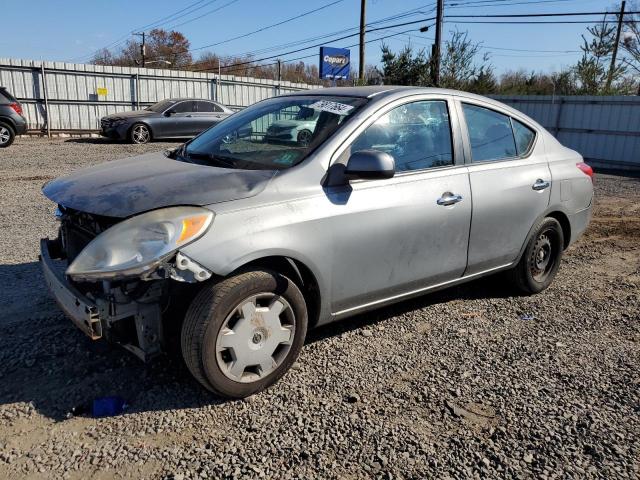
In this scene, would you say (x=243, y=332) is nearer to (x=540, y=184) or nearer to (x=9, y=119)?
(x=540, y=184)

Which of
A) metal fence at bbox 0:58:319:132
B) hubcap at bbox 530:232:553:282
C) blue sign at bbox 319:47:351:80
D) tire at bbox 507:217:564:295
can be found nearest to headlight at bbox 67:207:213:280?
tire at bbox 507:217:564:295

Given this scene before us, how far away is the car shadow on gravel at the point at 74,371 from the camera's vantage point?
3.02m

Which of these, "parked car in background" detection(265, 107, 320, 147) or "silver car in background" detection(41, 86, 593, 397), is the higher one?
"parked car in background" detection(265, 107, 320, 147)

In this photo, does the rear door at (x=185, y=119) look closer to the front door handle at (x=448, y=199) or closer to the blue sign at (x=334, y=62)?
the blue sign at (x=334, y=62)

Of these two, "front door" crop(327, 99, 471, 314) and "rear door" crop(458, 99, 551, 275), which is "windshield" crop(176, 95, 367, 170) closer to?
"front door" crop(327, 99, 471, 314)

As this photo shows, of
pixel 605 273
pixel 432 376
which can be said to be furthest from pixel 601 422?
pixel 605 273

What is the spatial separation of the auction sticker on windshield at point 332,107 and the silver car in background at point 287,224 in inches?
0.7

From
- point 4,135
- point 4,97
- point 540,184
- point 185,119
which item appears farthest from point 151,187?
point 185,119

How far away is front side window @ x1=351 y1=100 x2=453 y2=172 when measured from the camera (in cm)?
355

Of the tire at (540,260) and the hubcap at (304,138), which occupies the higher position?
the hubcap at (304,138)

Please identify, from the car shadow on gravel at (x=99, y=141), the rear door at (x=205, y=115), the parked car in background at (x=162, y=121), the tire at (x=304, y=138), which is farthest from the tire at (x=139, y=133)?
the tire at (x=304, y=138)

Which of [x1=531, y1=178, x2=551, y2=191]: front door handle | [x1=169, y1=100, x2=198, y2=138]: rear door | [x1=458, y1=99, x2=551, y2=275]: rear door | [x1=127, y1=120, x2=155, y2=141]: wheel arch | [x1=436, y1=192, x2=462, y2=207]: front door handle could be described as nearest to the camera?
[x1=436, y1=192, x2=462, y2=207]: front door handle

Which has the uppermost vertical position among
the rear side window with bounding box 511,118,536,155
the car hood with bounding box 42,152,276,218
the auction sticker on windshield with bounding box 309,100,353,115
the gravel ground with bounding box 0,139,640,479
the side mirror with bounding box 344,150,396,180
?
the auction sticker on windshield with bounding box 309,100,353,115

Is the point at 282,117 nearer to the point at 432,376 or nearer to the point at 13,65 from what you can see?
the point at 432,376
